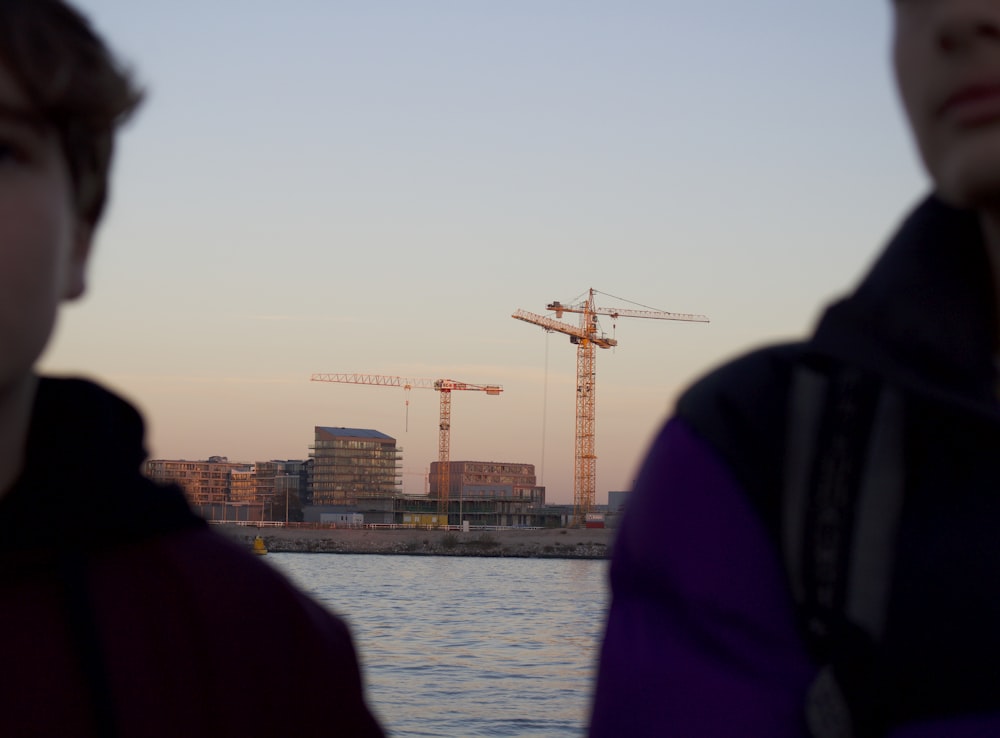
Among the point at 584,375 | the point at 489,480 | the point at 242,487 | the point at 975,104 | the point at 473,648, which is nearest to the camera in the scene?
the point at 975,104

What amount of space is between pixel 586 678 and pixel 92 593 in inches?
902

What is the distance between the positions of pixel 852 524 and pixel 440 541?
88.3 meters

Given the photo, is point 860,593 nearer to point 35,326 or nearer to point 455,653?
point 35,326

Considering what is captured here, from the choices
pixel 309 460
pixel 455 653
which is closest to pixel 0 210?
pixel 455 653

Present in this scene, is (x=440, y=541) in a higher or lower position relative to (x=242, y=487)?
lower

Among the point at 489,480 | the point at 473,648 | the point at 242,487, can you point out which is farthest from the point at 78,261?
the point at 242,487

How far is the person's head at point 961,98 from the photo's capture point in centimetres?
79

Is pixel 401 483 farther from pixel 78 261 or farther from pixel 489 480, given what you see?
pixel 78 261

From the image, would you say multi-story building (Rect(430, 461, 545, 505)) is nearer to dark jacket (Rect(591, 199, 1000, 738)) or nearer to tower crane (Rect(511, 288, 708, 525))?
tower crane (Rect(511, 288, 708, 525))

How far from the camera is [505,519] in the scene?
106 m

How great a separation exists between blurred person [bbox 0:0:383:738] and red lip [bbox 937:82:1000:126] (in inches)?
29.2

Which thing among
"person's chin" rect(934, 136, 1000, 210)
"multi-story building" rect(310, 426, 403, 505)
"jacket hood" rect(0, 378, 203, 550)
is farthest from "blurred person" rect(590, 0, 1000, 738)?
"multi-story building" rect(310, 426, 403, 505)

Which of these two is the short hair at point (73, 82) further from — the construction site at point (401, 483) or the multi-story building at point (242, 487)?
the multi-story building at point (242, 487)

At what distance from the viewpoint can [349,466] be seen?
14600cm
